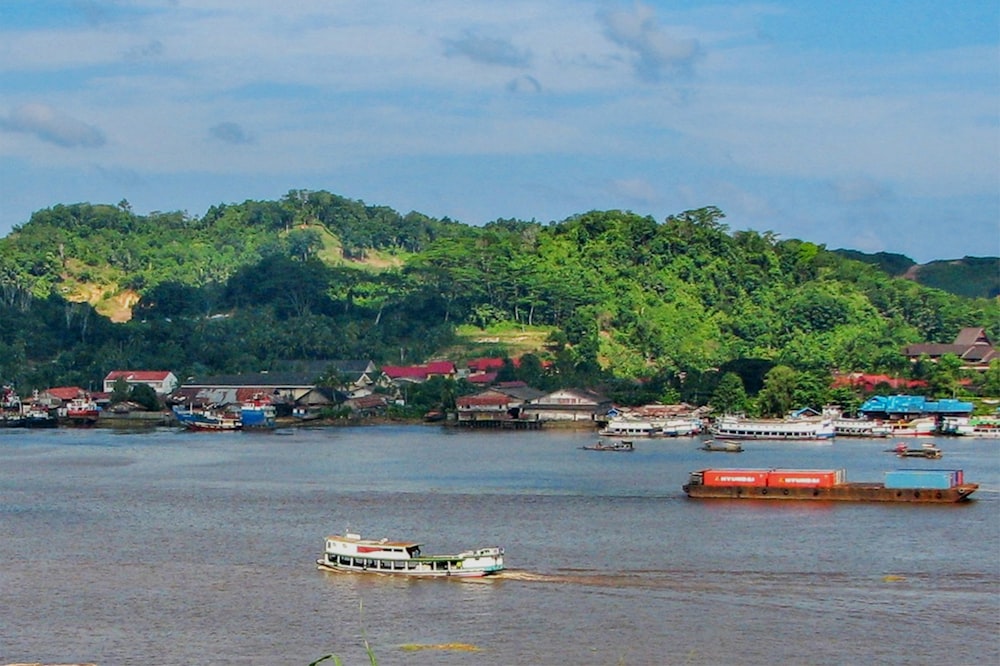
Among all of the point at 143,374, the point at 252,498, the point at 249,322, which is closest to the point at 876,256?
the point at 249,322

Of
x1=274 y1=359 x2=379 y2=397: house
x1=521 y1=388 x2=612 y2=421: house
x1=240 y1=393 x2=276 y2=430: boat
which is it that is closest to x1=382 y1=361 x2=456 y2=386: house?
x1=274 y1=359 x2=379 y2=397: house

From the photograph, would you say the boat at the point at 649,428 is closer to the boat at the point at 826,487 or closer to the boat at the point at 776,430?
the boat at the point at 776,430

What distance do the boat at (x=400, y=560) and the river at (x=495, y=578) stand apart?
1.04 feet

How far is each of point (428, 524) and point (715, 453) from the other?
19818 millimetres

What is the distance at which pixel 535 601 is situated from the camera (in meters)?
23.2

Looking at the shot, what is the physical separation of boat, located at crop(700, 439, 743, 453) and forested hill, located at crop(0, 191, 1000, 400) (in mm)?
17634

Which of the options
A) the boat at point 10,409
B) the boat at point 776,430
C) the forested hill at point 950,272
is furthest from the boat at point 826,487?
the forested hill at point 950,272

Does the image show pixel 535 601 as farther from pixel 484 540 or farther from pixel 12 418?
pixel 12 418

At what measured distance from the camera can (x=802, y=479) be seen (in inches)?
1396

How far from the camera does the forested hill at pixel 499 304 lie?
79.3 m

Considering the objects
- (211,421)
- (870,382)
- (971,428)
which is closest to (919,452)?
(971,428)

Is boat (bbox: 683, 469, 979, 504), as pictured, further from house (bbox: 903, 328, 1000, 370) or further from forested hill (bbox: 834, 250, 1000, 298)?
forested hill (bbox: 834, 250, 1000, 298)

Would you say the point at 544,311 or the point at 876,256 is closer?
the point at 544,311

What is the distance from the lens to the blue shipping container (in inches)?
1366
